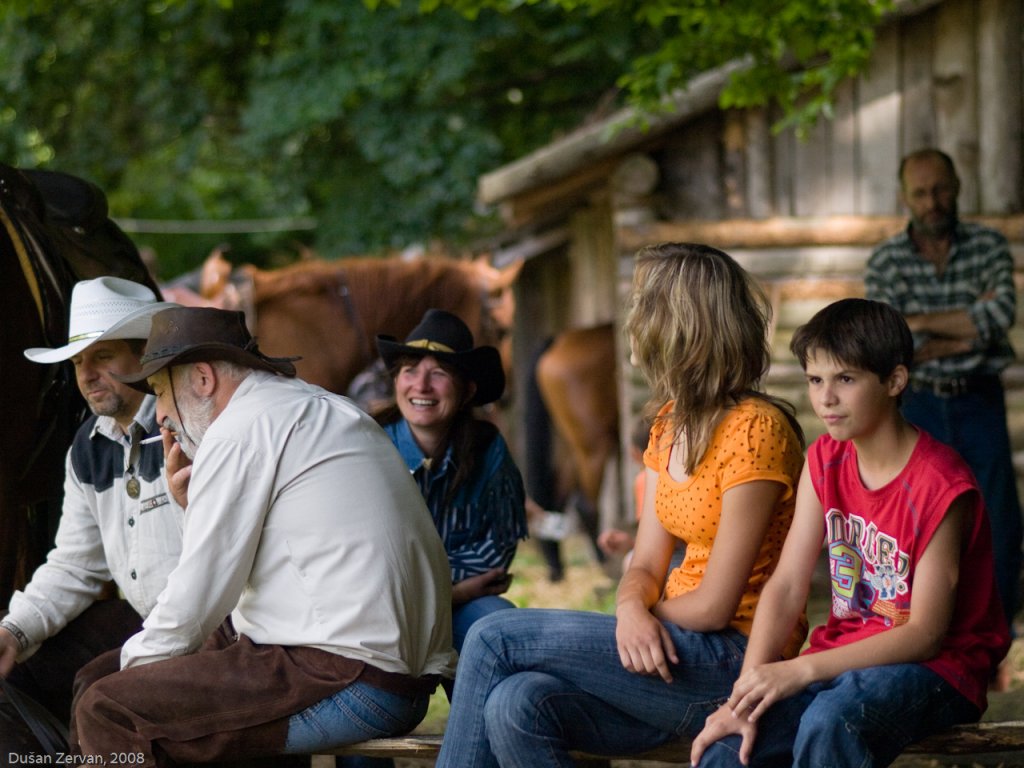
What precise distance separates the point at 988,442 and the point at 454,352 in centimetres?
228

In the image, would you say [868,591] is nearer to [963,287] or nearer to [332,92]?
[963,287]

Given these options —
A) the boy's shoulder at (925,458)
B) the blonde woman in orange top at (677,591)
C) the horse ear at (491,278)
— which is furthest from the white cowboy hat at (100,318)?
the horse ear at (491,278)

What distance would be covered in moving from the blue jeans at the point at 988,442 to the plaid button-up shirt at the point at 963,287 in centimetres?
11

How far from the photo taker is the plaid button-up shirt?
186 inches

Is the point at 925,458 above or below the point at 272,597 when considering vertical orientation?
above

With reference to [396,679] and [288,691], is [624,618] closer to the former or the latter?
[396,679]

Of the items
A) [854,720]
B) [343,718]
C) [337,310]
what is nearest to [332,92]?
[337,310]

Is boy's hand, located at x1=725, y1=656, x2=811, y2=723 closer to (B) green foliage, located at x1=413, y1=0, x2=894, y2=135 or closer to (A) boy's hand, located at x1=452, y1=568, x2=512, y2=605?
(A) boy's hand, located at x1=452, y1=568, x2=512, y2=605

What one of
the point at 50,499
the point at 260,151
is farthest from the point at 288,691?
the point at 260,151

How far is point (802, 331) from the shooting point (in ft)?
9.10

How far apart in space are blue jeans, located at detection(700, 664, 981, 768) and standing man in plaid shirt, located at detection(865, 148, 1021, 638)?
240 centimetres

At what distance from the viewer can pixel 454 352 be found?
12.6 feet

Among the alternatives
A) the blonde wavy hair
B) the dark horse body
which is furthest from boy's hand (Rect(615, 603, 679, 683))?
the dark horse body

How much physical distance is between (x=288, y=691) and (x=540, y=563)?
22.8 ft
